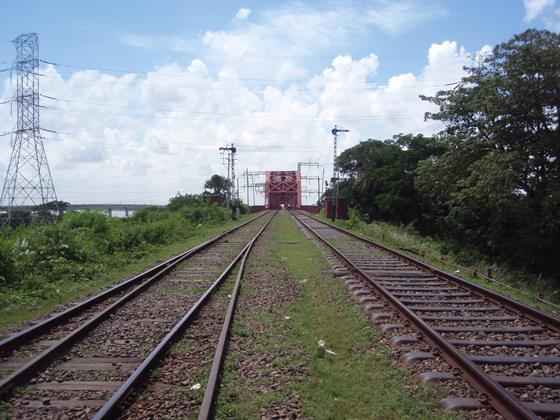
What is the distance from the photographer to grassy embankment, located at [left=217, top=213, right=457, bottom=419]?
445 centimetres

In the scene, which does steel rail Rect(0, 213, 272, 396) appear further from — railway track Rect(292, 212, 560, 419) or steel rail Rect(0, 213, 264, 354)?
railway track Rect(292, 212, 560, 419)

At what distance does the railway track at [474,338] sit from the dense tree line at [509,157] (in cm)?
924

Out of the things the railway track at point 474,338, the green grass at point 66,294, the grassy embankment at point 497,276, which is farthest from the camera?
the grassy embankment at point 497,276

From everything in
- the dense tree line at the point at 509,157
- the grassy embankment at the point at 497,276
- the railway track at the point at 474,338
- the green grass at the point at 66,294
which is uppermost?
the dense tree line at the point at 509,157

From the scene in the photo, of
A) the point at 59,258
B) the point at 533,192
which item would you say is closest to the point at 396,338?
the point at 59,258

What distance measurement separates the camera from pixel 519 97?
18.6 metres

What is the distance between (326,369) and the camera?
18.0ft

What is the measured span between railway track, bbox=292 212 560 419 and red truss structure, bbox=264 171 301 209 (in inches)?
4148

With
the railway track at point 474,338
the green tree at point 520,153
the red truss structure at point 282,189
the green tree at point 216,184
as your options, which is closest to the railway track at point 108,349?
the railway track at point 474,338

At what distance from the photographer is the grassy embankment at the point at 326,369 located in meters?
4.45

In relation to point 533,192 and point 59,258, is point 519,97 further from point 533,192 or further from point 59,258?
A: point 59,258

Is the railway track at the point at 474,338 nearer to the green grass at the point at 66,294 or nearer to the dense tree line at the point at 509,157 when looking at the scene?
the green grass at the point at 66,294

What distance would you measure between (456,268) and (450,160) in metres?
10.8

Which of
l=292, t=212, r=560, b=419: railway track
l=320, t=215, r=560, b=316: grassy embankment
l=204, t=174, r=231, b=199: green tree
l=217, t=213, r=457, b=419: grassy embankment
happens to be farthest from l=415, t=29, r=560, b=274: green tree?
l=204, t=174, r=231, b=199: green tree
